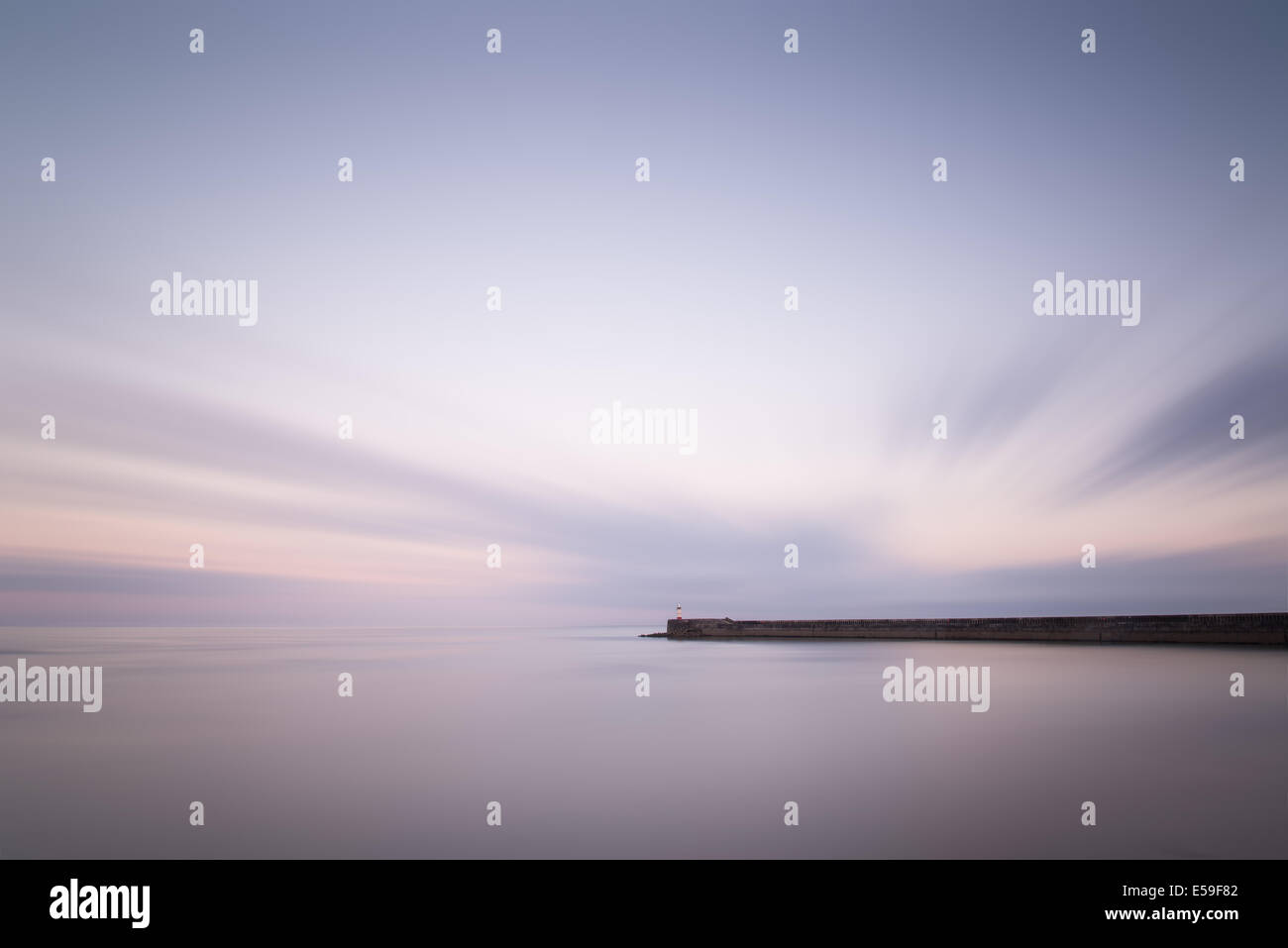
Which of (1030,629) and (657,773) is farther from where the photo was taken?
(1030,629)

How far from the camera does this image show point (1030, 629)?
127ft

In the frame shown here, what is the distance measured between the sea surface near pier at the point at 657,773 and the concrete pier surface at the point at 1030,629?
14.7m

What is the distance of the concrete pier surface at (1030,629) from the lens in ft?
104

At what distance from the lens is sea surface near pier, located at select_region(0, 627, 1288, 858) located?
728cm

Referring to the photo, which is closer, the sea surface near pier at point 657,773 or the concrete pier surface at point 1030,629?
the sea surface near pier at point 657,773

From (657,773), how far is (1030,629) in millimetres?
35371

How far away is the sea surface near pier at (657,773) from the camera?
23.9 ft

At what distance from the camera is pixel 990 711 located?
15.3m

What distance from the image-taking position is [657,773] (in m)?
10.4

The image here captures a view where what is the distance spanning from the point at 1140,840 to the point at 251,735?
13.6 meters
